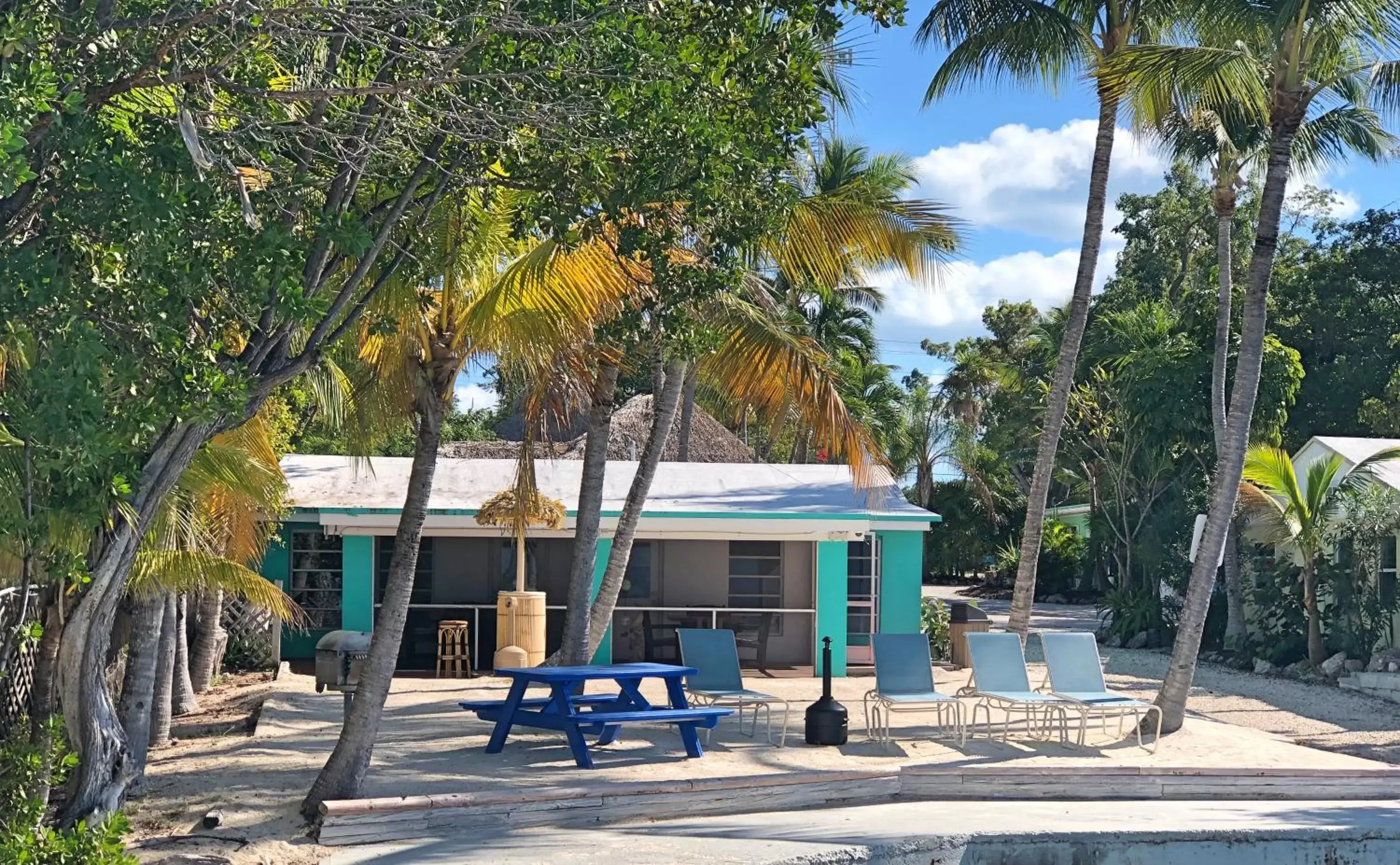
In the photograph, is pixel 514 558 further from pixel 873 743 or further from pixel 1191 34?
pixel 1191 34

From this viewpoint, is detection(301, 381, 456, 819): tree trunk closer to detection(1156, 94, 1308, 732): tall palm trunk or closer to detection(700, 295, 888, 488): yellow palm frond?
detection(700, 295, 888, 488): yellow palm frond

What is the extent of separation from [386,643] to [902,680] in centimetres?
498

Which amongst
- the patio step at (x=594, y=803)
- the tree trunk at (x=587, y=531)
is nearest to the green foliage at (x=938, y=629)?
the tree trunk at (x=587, y=531)

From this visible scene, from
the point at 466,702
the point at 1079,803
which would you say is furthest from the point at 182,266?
the point at 1079,803

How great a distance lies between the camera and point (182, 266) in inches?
229

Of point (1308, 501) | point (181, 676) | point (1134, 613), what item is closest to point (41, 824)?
point (181, 676)

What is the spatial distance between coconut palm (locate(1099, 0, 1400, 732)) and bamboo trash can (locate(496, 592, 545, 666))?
7.46m

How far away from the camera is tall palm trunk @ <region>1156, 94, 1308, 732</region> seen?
40.9ft

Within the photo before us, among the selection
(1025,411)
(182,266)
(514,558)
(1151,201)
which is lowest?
(514,558)

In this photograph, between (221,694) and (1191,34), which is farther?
(221,694)

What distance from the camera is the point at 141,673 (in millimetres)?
10320

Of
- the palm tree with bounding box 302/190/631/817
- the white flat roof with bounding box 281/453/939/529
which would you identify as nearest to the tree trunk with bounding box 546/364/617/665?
the palm tree with bounding box 302/190/631/817

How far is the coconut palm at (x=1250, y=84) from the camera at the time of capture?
38.2 feet

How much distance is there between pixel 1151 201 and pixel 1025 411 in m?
8.13
